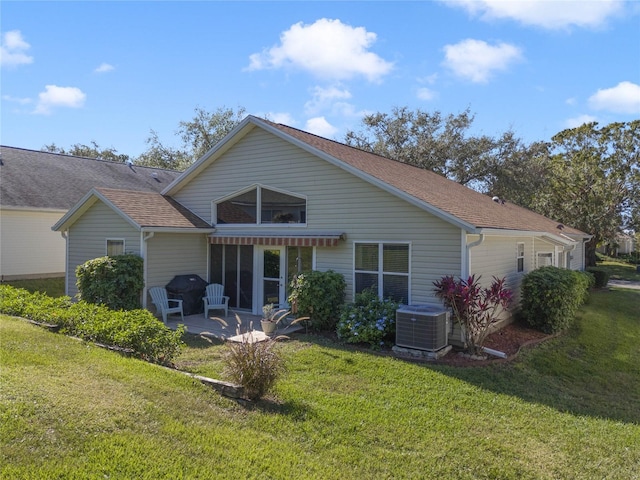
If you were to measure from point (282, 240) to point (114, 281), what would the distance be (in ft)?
14.9

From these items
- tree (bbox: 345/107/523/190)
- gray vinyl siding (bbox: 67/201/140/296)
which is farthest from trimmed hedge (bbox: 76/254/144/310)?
tree (bbox: 345/107/523/190)

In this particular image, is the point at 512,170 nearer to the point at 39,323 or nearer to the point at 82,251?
the point at 82,251

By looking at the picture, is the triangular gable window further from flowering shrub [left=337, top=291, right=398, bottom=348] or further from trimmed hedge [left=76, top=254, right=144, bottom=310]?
flowering shrub [left=337, top=291, right=398, bottom=348]

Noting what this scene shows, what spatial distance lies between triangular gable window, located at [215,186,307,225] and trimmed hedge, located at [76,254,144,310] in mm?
3050

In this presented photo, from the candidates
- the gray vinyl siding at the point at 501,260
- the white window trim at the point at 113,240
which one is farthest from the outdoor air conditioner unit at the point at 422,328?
the white window trim at the point at 113,240

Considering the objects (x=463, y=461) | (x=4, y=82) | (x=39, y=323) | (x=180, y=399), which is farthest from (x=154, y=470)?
(x=4, y=82)

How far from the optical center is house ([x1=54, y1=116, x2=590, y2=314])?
10.2 m

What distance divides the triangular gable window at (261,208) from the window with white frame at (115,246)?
286 cm

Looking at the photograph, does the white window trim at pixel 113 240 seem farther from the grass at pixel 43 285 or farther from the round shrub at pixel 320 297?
the round shrub at pixel 320 297

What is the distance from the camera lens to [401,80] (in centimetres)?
1539

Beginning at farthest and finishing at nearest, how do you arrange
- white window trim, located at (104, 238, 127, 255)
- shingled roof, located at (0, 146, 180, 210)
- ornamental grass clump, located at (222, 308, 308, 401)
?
shingled roof, located at (0, 146, 180, 210)
white window trim, located at (104, 238, 127, 255)
ornamental grass clump, located at (222, 308, 308, 401)

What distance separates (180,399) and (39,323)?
215 inches

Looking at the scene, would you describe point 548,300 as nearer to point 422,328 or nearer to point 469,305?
point 469,305

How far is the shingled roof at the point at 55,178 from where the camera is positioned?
18797 millimetres
